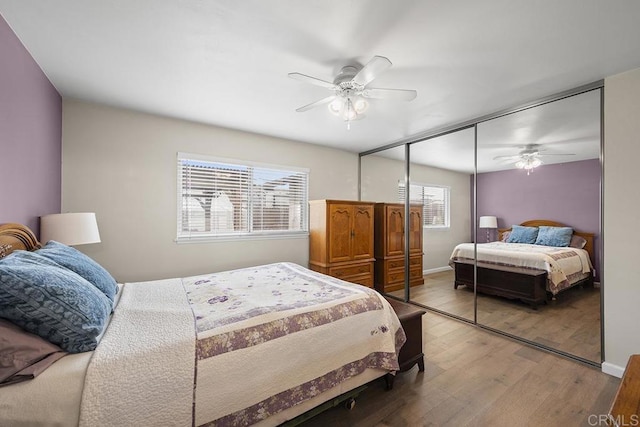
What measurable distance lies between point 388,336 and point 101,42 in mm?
2861

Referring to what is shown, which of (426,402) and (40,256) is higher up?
(40,256)

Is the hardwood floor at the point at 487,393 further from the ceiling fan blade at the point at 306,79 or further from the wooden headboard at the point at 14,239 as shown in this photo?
the ceiling fan blade at the point at 306,79

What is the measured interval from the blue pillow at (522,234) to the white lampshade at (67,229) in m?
4.08

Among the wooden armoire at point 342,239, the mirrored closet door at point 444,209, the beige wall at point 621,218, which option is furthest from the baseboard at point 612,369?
the wooden armoire at point 342,239

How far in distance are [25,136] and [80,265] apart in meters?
1.12

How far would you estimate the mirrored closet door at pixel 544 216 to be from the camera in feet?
7.77

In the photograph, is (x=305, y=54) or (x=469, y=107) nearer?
→ (x=305, y=54)

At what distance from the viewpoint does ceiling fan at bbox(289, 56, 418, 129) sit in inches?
70.6

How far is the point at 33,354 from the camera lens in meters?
1.03

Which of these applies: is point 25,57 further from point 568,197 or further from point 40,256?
point 568,197

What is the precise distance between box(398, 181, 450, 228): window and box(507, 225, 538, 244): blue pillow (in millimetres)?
748

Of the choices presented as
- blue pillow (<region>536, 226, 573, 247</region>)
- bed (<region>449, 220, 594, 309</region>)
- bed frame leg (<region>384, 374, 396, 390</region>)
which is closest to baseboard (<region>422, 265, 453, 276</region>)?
bed (<region>449, 220, 594, 309</region>)

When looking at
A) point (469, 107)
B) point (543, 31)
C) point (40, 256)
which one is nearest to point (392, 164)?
point (469, 107)

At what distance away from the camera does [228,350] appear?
1326 millimetres
